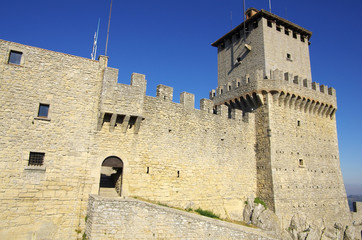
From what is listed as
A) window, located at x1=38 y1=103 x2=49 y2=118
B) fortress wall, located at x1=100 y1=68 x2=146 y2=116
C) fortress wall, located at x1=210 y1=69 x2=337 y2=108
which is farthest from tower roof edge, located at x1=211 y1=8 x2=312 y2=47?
window, located at x1=38 y1=103 x2=49 y2=118

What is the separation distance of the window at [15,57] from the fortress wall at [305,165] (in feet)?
43.1

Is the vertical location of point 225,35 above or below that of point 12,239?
above

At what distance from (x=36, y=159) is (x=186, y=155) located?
260 inches

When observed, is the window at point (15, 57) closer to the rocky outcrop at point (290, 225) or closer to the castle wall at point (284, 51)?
the rocky outcrop at point (290, 225)

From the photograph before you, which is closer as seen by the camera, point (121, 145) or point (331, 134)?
point (121, 145)

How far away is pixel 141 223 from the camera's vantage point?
354 inches

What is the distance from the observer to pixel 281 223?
14359mm

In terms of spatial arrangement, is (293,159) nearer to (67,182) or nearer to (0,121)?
(67,182)

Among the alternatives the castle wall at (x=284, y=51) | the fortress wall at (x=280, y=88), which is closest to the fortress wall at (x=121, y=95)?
the fortress wall at (x=280, y=88)

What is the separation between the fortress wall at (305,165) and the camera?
15.2 meters

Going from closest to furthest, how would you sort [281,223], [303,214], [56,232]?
[56,232] → [281,223] → [303,214]

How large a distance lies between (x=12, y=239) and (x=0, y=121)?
4.03m

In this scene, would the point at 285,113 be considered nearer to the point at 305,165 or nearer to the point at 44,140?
the point at 305,165

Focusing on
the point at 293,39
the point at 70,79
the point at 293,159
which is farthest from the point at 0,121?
the point at 293,39
